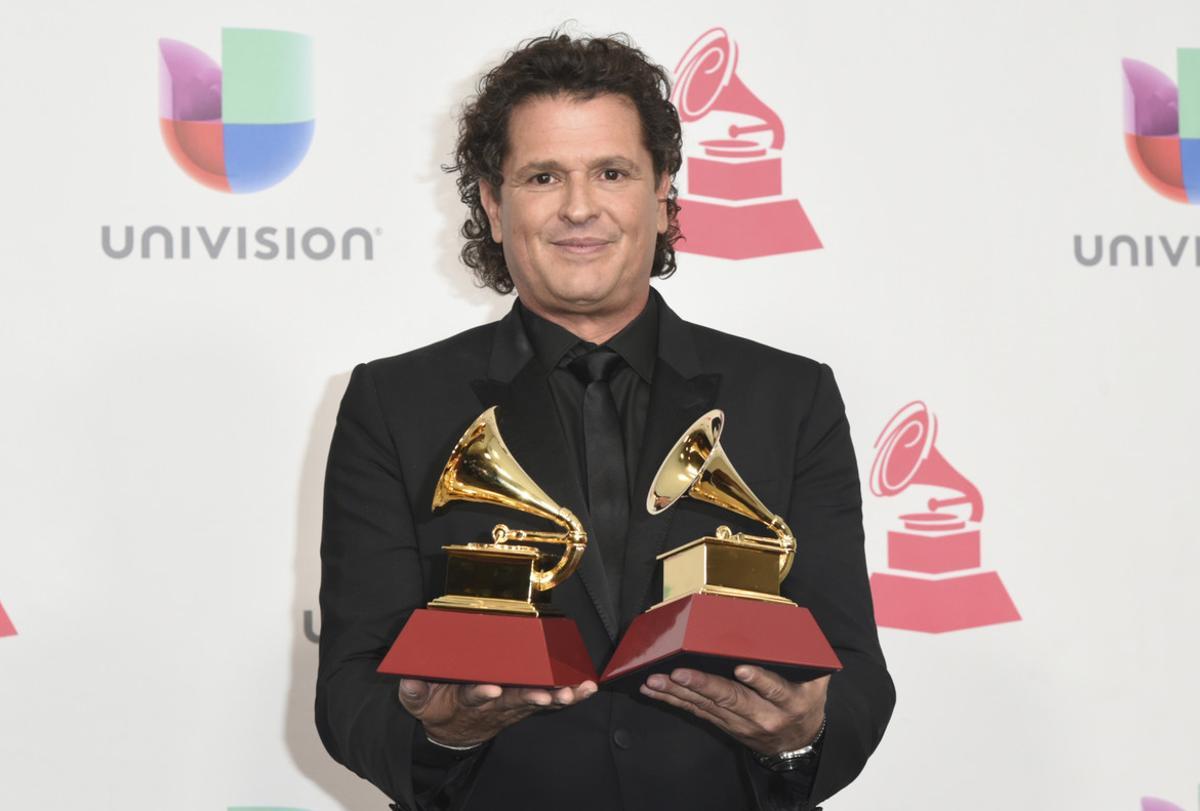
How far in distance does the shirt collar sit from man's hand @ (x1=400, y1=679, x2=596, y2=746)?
581 millimetres

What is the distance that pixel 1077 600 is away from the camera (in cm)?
303

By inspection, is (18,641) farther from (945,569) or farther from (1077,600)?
(1077,600)

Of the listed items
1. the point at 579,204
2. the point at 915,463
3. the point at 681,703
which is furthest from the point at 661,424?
the point at 915,463

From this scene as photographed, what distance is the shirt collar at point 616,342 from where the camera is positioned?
2.27 m

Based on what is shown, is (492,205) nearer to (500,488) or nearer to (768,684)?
(500,488)

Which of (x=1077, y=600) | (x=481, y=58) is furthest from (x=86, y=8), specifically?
(x=1077, y=600)

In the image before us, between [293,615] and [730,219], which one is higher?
[730,219]

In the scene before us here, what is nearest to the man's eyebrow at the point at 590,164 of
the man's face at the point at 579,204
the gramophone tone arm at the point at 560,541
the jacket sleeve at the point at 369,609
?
the man's face at the point at 579,204

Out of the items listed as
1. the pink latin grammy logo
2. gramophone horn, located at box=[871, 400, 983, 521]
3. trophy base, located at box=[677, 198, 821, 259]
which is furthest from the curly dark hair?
the pink latin grammy logo

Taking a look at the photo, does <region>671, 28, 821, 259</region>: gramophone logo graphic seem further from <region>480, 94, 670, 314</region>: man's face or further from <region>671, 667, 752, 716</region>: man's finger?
<region>671, 667, 752, 716</region>: man's finger

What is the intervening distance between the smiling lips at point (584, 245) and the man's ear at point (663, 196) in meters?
0.19

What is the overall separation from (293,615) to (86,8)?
123 cm

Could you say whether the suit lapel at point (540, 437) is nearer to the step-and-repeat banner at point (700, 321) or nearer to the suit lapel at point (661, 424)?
A: the suit lapel at point (661, 424)

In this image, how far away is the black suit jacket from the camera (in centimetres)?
204
